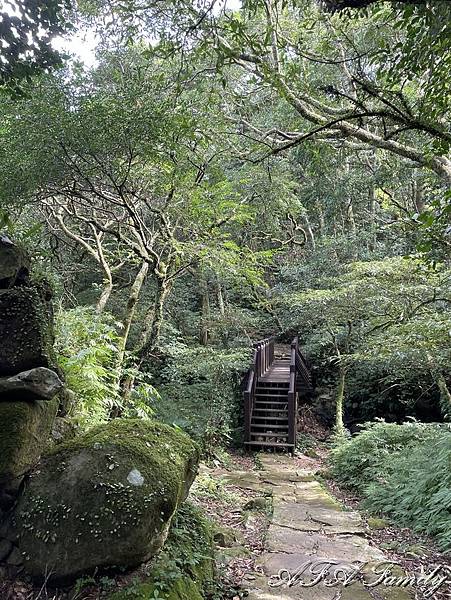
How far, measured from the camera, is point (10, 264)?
319cm

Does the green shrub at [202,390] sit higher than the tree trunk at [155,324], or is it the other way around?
the tree trunk at [155,324]

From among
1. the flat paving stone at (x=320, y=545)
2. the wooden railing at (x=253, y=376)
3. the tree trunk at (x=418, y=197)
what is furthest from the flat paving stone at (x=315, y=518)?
the tree trunk at (x=418, y=197)

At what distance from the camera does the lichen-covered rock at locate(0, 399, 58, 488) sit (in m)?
2.67

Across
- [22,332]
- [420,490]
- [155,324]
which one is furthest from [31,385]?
[155,324]

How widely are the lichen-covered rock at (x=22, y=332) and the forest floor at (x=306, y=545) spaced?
2.20 metres

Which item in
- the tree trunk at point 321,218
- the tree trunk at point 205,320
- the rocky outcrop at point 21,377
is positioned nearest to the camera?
the rocky outcrop at point 21,377

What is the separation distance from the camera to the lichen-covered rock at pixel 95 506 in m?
2.60

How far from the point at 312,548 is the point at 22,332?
3252 mm

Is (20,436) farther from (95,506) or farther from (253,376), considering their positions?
(253,376)

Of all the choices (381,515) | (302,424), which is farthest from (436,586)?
(302,424)

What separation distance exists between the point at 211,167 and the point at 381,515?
229 inches

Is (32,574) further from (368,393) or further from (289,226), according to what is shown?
(289,226)

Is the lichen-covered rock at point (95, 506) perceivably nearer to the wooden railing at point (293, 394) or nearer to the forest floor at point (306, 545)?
the forest floor at point (306, 545)

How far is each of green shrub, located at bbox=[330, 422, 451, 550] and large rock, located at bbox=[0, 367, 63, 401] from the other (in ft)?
12.3
